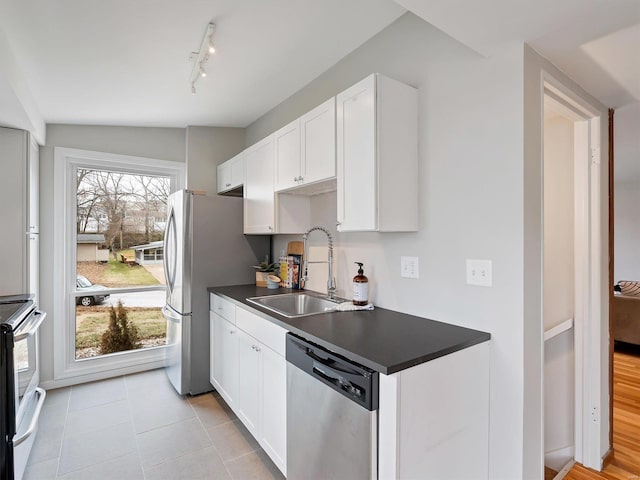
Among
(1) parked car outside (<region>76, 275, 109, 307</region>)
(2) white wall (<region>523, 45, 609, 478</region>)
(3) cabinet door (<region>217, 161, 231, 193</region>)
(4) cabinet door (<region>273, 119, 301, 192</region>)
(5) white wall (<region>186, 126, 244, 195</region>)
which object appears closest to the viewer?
(2) white wall (<region>523, 45, 609, 478</region>)

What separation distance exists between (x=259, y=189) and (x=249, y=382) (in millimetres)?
1442

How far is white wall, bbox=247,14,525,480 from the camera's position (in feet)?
4.75

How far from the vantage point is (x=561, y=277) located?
2076mm

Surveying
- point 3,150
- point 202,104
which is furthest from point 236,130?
point 3,150

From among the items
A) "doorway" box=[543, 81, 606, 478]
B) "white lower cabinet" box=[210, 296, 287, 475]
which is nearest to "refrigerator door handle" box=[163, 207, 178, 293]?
"white lower cabinet" box=[210, 296, 287, 475]

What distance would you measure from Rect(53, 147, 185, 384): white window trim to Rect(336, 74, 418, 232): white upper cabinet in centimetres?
251

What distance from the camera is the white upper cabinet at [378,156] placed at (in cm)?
166

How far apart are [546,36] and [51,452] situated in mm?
3482

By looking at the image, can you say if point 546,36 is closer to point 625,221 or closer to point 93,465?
point 93,465

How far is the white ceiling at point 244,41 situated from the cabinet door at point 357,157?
1.53 ft

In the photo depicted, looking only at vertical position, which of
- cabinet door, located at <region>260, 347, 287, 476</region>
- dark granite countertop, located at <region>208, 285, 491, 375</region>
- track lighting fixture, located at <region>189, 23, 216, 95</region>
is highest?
track lighting fixture, located at <region>189, 23, 216, 95</region>

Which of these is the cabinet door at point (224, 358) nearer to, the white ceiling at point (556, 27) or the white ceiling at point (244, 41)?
the white ceiling at point (244, 41)

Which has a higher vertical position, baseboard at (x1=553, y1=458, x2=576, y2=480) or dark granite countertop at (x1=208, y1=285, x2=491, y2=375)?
dark granite countertop at (x1=208, y1=285, x2=491, y2=375)

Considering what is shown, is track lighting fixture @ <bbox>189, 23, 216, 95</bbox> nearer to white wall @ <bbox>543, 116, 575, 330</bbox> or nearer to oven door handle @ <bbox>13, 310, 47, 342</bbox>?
oven door handle @ <bbox>13, 310, 47, 342</bbox>
